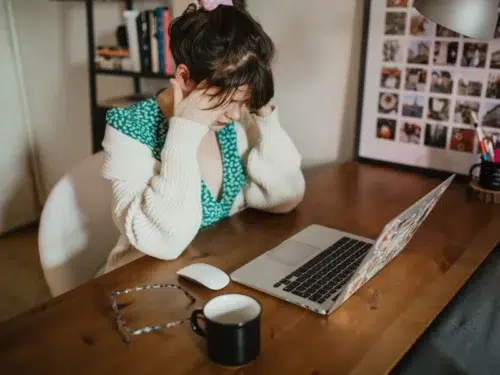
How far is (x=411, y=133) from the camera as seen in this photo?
5.22ft

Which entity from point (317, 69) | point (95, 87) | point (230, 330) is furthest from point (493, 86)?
A: point (95, 87)

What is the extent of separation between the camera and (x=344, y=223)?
4.14 feet

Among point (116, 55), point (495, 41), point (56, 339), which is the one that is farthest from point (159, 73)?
point (56, 339)

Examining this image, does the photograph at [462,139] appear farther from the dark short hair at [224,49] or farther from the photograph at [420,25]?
the dark short hair at [224,49]

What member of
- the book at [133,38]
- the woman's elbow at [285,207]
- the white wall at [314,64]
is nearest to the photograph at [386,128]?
the white wall at [314,64]

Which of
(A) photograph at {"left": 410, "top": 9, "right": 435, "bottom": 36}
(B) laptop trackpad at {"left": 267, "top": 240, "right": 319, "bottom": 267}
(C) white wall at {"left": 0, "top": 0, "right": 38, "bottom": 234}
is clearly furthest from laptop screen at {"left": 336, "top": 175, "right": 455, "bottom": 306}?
(C) white wall at {"left": 0, "top": 0, "right": 38, "bottom": 234}

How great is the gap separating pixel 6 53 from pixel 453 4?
231 cm

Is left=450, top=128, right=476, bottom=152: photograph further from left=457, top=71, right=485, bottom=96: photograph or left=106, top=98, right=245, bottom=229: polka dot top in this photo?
left=106, top=98, right=245, bottom=229: polka dot top

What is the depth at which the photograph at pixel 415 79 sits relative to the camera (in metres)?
1.53

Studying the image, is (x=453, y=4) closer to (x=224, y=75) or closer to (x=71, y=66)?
(x=224, y=75)

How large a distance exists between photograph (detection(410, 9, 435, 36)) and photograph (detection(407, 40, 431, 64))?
2cm

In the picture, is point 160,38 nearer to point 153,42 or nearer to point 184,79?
point 153,42

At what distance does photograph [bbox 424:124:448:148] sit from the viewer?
5.04 ft

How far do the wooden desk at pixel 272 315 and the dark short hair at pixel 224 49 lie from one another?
1.11ft
